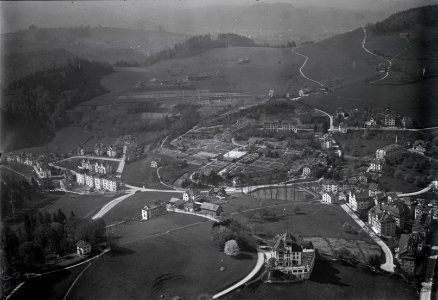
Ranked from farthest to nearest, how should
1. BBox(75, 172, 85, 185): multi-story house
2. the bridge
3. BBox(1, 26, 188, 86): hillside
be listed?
BBox(1, 26, 188, 86): hillside, BBox(75, 172, 85, 185): multi-story house, the bridge

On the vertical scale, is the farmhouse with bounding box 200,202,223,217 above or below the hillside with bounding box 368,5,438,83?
below

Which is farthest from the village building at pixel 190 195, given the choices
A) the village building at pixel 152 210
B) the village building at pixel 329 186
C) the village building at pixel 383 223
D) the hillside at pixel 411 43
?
the hillside at pixel 411 43

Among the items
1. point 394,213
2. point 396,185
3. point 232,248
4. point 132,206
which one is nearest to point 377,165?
point 396,185

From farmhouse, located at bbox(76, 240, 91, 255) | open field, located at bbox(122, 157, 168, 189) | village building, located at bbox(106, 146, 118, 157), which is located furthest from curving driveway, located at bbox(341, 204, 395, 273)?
village building, located at bbox(106, 146, 118, 157)

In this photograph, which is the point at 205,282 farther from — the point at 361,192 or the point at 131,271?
the point at 361,192

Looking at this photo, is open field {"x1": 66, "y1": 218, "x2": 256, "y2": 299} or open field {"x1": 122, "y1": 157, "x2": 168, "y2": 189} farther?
open field {"x1": 122, "y1": 157, "x2": 168, "y2": 189}

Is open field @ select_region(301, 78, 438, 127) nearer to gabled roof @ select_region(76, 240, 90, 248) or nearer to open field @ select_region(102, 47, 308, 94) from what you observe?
open field @ select_region(102, 47, 308, 94)
